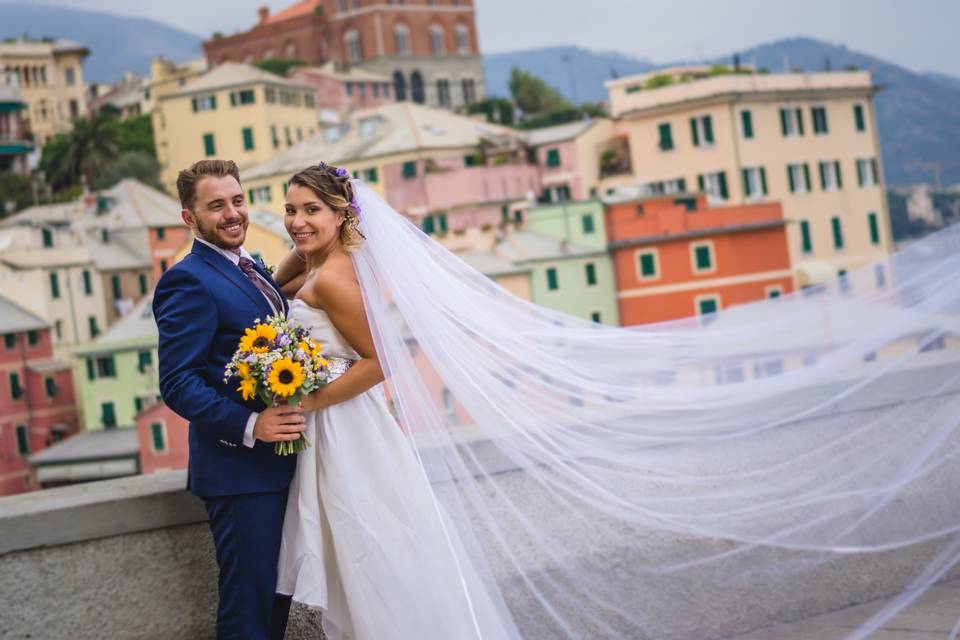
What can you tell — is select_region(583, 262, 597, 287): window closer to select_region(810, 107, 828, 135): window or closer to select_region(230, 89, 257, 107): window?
select_region(810, 107, 828, 135): window

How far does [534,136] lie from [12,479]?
1143 inches

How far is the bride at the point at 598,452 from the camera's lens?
3215 millimetres

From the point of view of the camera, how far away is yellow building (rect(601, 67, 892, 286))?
56.5 m

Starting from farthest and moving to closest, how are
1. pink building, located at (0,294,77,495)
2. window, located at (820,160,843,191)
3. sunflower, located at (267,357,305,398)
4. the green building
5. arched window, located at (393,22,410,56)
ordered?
arched window, located at (393,22,410,56)
window, located at (820,160,843,191)
pink building, located at (0,294,77,495)
the green building
sunflower, located at (267,357,305,398)

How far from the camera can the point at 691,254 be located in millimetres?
50188

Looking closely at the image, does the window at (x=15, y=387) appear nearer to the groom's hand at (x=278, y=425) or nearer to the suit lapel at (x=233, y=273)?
the suit lapel at (x=233, y=273)

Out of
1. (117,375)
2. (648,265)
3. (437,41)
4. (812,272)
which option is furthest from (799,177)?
(437,41)

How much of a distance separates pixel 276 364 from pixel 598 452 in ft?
3.70

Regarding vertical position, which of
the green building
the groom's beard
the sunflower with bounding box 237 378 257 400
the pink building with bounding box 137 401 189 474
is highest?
the groom's beard

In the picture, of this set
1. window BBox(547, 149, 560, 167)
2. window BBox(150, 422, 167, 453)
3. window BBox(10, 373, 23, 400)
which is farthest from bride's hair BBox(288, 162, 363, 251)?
window BBox(547, 149, 560, 167)

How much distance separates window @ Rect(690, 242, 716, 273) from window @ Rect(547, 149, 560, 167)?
1212 cm

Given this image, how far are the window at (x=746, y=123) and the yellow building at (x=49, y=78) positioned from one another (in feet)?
203

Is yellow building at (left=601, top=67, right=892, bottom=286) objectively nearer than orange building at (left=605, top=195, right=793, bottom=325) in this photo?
No

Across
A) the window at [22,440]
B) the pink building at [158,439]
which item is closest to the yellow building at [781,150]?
the pink building at [158,439]
